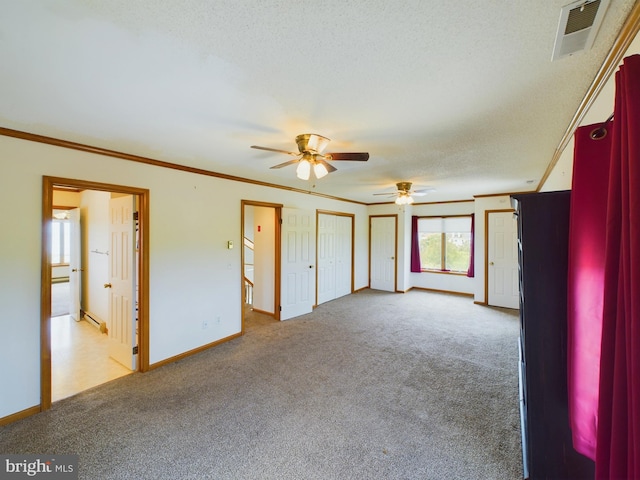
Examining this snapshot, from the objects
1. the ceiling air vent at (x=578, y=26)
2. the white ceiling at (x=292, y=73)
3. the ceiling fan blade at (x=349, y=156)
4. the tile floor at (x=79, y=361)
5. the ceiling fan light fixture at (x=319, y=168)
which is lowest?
the tile floor at (x=79, y=361)

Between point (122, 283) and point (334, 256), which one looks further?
point (334, 256)

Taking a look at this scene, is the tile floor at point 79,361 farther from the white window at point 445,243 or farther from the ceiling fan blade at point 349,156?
the white window at point 445,243

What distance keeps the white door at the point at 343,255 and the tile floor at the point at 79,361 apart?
4.39m

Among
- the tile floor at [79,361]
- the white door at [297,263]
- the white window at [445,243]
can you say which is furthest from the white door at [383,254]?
the tile floor at [79,361]

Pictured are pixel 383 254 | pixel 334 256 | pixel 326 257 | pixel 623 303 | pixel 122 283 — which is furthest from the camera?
pixel 383 254

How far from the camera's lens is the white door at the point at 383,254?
7043 millimetres

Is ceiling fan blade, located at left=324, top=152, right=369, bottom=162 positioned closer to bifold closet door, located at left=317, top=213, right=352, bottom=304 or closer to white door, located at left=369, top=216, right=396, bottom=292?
bifold closet door, located at left=317, top=213, right=352, bottom=304

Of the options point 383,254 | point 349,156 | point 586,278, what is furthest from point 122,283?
point 383,254

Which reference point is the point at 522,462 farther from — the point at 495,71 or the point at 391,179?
the point at 391,179

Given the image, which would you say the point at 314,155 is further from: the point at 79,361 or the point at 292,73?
the point at 79,361

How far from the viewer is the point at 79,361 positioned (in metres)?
3.29

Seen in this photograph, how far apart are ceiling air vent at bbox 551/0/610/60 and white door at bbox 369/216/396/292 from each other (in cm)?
581

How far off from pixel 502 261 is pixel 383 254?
8.76 ft

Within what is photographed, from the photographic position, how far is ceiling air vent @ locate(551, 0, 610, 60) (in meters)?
1.02
